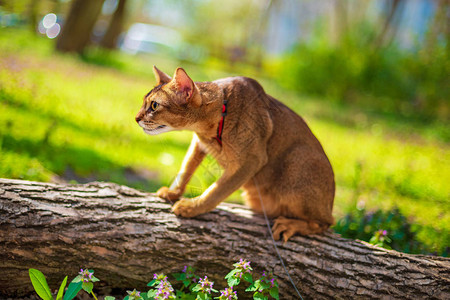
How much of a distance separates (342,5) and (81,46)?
1637cm

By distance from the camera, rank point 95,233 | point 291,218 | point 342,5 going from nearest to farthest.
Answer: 1. point 95,233
2. point 291,218
3. point 342,5

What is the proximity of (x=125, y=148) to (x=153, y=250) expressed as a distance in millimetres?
2923

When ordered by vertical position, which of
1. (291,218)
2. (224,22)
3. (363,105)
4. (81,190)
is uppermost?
(224,22)

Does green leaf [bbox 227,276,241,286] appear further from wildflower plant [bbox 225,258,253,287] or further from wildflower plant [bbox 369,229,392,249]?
wildflower plant [bbox 369,229,392,249]

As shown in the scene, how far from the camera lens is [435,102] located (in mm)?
11984

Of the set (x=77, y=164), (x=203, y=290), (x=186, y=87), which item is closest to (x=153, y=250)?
(x=203, y=290)

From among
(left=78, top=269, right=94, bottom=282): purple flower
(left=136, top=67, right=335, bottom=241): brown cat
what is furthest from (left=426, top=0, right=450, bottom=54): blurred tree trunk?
(left=78, top=269, right=94, bottom=282): purple flower

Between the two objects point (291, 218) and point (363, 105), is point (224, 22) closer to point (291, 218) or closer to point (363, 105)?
point (363, 105)

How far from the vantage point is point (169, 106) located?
2494mm

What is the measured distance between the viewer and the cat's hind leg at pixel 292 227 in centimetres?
273

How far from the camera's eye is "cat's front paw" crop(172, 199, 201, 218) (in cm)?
272

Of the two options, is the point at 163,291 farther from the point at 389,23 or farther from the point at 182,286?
the point at 389,23

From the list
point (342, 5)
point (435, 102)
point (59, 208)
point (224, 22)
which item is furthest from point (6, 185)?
point (224, 22)

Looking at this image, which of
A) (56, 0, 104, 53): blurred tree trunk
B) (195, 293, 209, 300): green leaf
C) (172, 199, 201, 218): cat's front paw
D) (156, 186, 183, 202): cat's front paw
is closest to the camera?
(195, 293, 209, 300): green leaf
